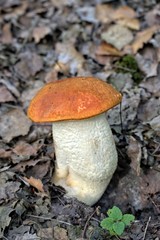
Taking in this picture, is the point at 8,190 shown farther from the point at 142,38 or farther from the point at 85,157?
the point at 142,38

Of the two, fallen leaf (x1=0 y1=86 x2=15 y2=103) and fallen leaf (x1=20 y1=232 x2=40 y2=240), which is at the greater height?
fallen leaf (x1=0 y1=86 x2=15 y2=103)

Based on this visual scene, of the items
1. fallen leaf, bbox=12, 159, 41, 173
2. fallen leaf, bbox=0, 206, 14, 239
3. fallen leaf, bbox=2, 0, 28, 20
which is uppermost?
fallen leaf, bbox=2, 0, 28, 20

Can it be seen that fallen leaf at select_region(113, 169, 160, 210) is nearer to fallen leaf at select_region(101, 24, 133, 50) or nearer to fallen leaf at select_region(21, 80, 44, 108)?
fallen leaf at select_region(21, 80, 44, 108)

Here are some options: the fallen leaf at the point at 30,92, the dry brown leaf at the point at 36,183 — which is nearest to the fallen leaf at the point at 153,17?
the fallen leaf at the point at 30,92

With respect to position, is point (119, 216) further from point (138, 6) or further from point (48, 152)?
point (138, 6)

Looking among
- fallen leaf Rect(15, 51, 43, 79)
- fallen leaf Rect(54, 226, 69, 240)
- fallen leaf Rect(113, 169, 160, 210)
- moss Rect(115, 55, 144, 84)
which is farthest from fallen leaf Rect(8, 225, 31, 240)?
fallen leaf Rect(15, 51, 43, 79)

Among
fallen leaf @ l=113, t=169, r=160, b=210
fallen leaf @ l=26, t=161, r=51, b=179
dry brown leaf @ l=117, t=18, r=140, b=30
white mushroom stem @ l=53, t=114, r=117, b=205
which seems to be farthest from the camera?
dry brown leaf @ l=117, t=18, r=140, b=30

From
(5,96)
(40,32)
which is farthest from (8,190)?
(40,32)
